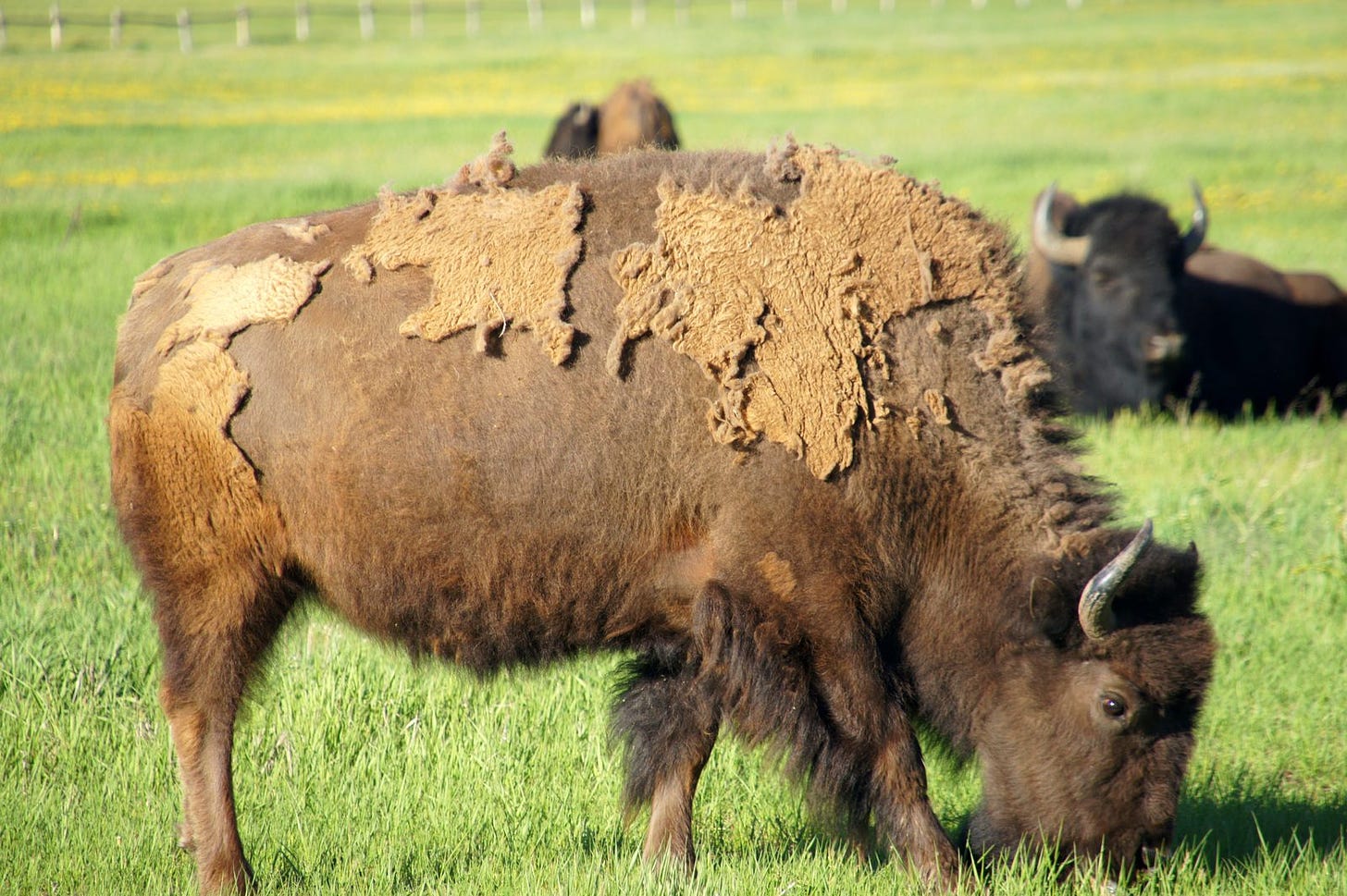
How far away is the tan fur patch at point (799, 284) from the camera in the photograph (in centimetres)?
350

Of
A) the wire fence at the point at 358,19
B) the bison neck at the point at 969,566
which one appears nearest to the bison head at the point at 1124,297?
the bison neck at the point at 969,566

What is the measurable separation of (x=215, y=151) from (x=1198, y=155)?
17.6 m

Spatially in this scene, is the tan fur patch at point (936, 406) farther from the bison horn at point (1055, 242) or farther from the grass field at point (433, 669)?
the bison horn at point (1055, 242)

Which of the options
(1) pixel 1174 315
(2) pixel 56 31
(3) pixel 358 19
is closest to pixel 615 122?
(1) pixel 1174 315

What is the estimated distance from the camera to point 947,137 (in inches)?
987

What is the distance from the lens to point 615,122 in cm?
1443

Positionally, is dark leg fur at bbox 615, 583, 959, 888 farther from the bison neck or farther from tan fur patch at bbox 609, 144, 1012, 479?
tan fur patch at bbox 609, 144, 1012, 479

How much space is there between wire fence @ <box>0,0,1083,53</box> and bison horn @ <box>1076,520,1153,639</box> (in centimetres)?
4175

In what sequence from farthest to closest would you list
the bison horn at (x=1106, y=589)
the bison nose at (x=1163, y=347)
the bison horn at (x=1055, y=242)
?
the bison horn at (x=1055, y=242) < the bison nose at (x=1163, y=347) < the bison horn at (x=1106, y=589)

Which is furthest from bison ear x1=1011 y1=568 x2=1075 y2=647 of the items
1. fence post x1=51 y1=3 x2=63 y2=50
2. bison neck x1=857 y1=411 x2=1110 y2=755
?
fence post x1=51 y1=3 x2=63 y2=50

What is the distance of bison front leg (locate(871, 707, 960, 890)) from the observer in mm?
3551

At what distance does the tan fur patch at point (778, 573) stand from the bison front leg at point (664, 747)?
435mm

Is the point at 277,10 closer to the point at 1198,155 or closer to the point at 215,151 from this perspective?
the point at 215,151

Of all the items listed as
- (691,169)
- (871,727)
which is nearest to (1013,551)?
(871,727)
